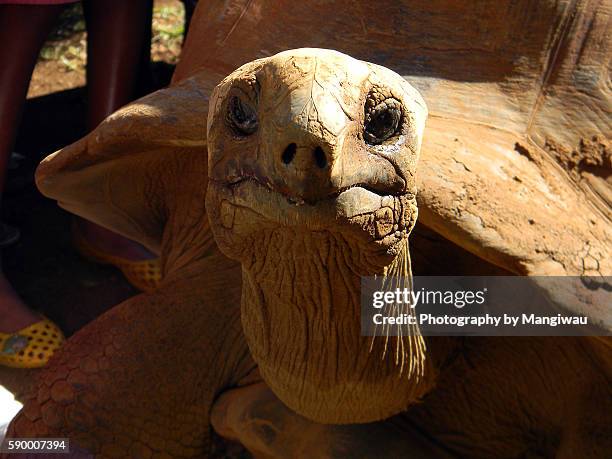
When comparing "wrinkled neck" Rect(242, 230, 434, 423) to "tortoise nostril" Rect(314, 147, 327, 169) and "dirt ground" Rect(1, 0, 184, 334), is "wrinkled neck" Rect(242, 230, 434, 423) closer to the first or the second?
"tortoise nostril" Rect(314, 147, 327, 169)

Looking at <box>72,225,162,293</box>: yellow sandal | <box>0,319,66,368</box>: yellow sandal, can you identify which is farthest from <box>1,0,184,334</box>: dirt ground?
<box>0,319,66,368</box>: yellow sandal

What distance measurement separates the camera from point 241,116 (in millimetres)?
1288

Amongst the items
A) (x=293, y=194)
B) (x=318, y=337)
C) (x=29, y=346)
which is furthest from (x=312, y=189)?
(x=29, y=346)

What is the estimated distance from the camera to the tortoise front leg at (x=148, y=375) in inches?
82.6

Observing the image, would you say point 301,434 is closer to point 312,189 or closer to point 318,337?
point 318,337

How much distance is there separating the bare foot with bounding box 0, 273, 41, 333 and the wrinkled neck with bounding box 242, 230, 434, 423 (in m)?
1.61

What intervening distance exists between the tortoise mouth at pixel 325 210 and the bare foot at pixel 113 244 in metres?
2.14

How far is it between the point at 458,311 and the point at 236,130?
0.80 meters

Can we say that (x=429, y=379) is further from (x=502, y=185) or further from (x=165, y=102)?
(x=165, y=102)

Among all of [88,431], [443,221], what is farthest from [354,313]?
[88,431]

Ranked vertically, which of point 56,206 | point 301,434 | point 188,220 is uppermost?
point 188,220

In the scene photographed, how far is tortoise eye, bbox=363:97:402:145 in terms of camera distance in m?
1.25

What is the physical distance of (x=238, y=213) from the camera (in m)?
1.32

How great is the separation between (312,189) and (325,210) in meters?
0.05
